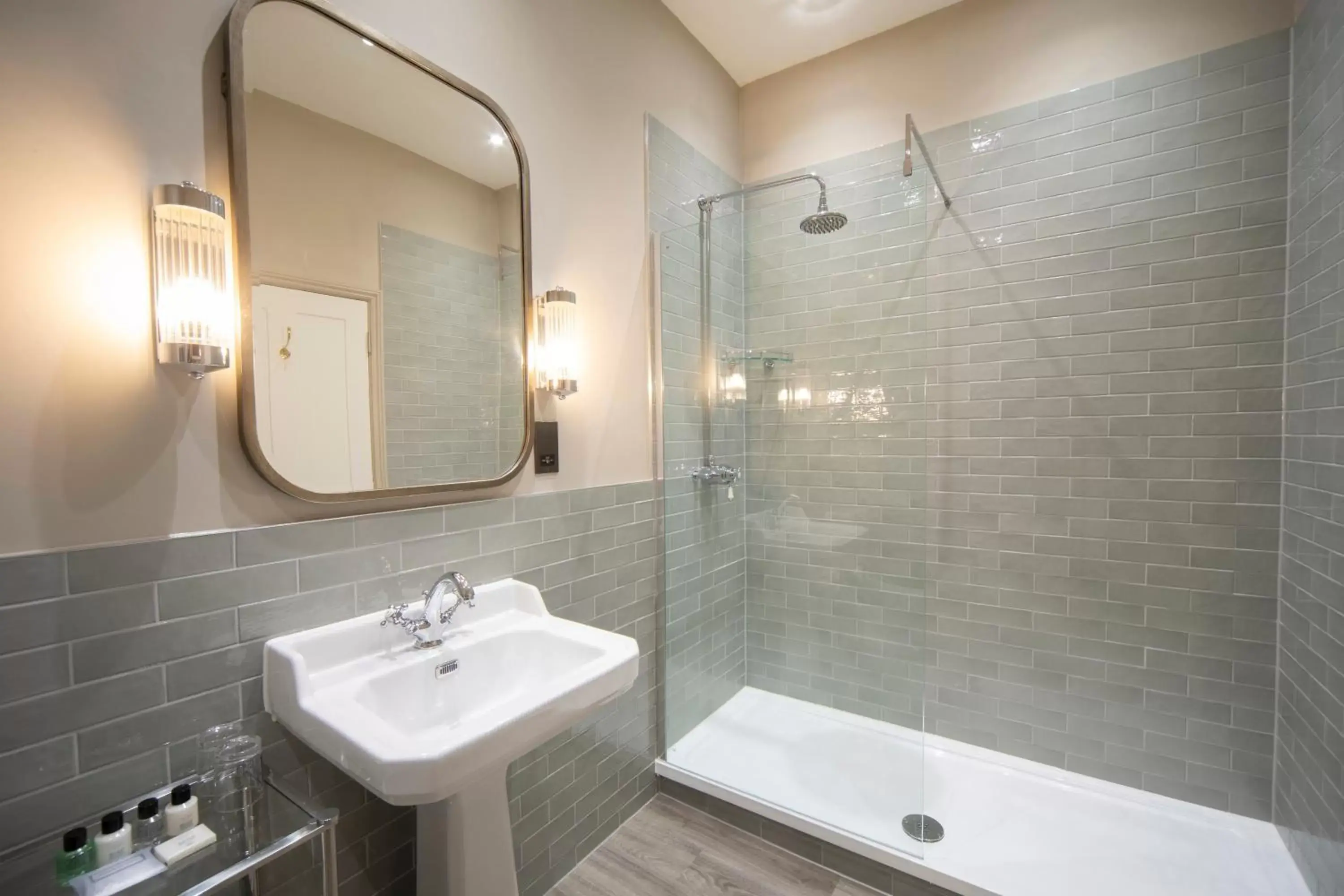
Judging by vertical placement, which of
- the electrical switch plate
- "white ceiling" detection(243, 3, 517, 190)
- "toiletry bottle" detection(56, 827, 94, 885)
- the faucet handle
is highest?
"white ceiling" detection(243, 3, 517, 190)

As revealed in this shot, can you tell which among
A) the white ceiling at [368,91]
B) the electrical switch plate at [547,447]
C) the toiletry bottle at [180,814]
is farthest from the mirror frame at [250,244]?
the toiletry bottle at [180,814]

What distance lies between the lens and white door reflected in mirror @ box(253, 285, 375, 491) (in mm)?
1104

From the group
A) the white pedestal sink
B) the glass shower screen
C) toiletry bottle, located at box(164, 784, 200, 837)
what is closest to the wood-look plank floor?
the glass shower screen

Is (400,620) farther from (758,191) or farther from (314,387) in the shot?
(758,191)

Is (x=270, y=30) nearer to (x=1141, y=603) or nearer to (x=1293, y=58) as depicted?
(x=1293, y=58)

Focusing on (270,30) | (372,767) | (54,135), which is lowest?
(372,767)

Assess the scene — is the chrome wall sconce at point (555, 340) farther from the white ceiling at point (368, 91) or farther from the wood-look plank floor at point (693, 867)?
the wood-look plank floor at point (693, 867)

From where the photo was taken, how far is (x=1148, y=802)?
1.98 meters

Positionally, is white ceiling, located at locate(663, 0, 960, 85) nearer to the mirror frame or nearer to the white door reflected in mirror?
the mirror frame

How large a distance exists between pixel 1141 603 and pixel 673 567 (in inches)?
68.9

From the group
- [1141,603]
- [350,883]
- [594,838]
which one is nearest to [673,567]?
[594,838]

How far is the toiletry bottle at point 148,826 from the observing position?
85 cm

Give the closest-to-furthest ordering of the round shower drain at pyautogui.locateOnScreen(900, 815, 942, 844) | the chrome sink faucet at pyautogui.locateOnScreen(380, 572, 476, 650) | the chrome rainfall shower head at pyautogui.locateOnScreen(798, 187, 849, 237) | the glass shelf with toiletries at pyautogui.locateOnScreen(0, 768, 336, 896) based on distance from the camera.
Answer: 1. the glass shelf with toiletries at pyautogui.locateOnScreen(0, 768, 336, 896)
2. the chrome sink faucet at pyautogui.locateOnScreen(380, 572, 476, 650)
3. the round shower drain at pyautogui.locateOnScreen(900, 815, 942, 844)
4. the chrome rainfall shower head at pyautogui.locateOnScreen(798, 187, 849, 237)

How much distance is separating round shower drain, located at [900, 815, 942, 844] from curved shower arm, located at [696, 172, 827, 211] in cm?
230
